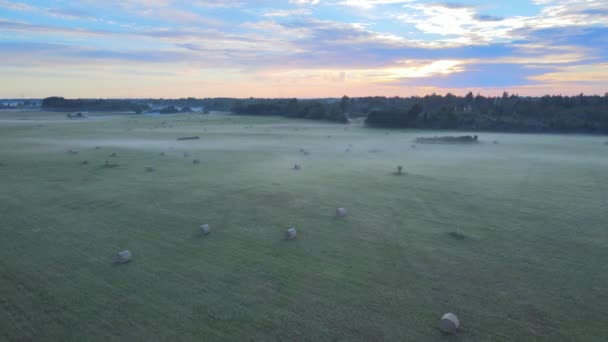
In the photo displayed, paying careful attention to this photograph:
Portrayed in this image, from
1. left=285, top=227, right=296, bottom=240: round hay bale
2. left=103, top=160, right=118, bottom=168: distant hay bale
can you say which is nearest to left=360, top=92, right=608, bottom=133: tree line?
left=103, top=160, right=118, bottom=168: distant hay bale

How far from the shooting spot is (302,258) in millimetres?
11266

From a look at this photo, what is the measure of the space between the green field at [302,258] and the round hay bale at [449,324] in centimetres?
16

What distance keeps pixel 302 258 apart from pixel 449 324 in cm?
477

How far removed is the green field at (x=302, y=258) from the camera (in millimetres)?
8055

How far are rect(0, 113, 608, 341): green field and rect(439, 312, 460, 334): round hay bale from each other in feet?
0.52

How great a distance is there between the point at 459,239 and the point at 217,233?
862 cm

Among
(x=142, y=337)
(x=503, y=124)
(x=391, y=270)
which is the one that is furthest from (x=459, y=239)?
(x=503, y=124)

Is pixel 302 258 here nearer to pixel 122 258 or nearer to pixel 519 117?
pixel 122 258

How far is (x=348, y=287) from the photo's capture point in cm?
958

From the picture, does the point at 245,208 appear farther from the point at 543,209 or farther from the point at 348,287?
the point at 543,209

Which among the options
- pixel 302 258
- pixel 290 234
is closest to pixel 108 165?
pixel 290 234

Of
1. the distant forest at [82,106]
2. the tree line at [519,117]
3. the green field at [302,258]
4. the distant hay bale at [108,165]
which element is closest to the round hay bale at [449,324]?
the green field at [302,258]

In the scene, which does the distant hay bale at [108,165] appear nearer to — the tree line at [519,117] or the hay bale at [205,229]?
the hay bale at [205,229]

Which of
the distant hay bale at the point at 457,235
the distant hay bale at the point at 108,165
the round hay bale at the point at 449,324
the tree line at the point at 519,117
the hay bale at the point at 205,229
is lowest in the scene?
the round hay bale at the point at 449,324
